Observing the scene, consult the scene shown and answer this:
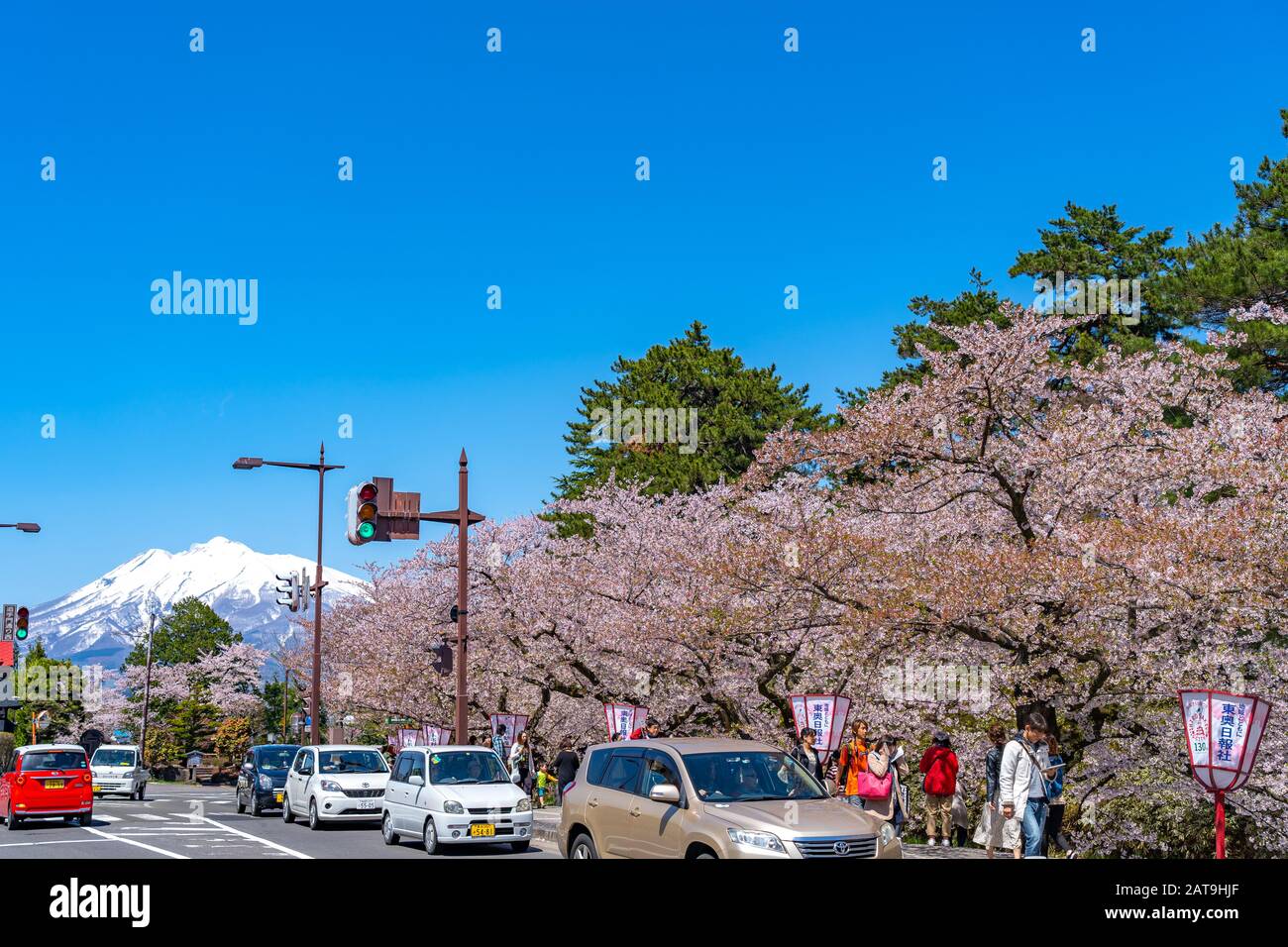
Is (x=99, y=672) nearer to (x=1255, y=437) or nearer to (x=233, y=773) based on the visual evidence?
(x=233, y=773)

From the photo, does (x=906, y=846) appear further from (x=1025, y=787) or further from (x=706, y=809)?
(x=706, y=809)

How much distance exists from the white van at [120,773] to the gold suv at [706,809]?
31.6 meters

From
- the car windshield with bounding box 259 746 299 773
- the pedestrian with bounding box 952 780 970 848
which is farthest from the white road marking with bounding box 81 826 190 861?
the pedestrian with bounding box 952 780 970 848

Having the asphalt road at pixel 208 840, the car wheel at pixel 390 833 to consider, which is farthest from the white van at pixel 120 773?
the car wheel at pixel 390 833

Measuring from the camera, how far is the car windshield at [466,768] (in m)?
19.9

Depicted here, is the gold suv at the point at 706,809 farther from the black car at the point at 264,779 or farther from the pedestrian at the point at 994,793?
the black car at the point at 264,779

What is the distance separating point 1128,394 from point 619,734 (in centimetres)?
1312

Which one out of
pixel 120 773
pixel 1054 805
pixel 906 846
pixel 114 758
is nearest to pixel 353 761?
pixel 906 846

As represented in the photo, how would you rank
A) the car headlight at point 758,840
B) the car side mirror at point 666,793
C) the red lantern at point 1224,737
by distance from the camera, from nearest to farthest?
the car headlight at point 758,840 < the car side mirror at point 666,793 < the red lantern at point 1224,737

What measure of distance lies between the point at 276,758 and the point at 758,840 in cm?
2276

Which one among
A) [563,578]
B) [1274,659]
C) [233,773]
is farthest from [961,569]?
[233,773]

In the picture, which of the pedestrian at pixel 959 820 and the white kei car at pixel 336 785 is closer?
the pedestrian at pixel 959 820

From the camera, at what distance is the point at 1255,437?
2156 cm

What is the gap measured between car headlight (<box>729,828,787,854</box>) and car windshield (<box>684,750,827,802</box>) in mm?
840
